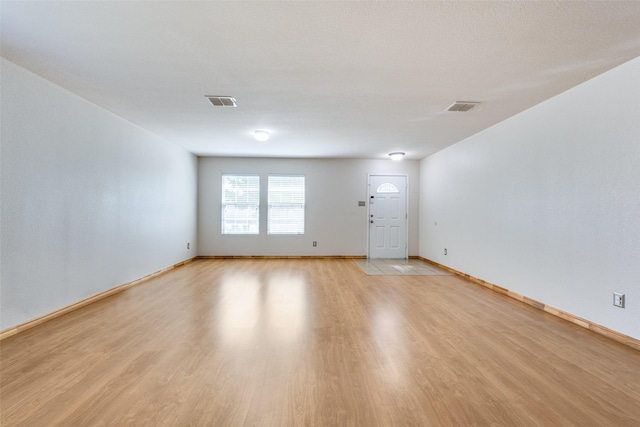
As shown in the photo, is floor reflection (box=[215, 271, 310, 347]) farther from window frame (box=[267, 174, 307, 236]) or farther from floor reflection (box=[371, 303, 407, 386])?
window frame (box=[267, 174, 307, 236])

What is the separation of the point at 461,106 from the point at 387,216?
4.02m

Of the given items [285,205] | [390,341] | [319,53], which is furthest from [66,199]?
[285,205]

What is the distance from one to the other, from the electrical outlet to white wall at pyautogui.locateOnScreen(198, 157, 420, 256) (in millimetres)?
4751

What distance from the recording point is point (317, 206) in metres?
7.30

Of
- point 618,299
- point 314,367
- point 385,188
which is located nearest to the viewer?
point 314,367

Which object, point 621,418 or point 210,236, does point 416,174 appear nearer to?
point 210,236

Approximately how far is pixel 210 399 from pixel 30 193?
276cm

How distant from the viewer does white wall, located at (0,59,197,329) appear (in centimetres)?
269

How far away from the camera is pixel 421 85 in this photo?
3.04m

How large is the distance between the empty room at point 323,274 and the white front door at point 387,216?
6.79 feet

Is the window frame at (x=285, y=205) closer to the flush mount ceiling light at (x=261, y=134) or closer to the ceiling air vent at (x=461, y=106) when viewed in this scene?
the flush mount ceiling light at (x=261, y=134)

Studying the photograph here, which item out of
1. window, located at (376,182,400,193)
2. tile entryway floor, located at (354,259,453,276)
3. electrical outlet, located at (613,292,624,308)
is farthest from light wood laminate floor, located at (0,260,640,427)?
window, located at (376,182,400,193)

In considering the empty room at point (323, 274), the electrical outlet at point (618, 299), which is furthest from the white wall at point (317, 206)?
the electrical outlet at point (618, 299)

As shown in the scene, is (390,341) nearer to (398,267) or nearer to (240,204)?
(398,267)
